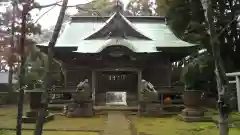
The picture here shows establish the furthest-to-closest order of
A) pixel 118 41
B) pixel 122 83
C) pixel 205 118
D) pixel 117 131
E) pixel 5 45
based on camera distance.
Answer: pixel 122 83 → pixel 118 41 → pixel 205 118 → pixel 117 131 → pixel 5 45

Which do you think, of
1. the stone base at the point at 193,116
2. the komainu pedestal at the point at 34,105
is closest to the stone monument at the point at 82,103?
the komainu pedestal at the point at 34,105

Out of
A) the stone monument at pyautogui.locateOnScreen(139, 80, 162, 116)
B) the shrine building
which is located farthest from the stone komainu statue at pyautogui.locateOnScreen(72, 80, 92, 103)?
the shrine building

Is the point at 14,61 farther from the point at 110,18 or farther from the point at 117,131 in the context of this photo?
the point at 110,18

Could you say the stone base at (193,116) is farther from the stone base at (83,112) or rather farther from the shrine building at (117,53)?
the shrine building at (117,53)

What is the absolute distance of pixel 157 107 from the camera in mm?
12625

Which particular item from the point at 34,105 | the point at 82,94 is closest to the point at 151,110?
the point at 82,94

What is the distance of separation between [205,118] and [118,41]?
6379 millimetres

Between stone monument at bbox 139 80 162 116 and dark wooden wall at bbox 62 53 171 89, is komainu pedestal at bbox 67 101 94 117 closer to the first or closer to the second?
stone monument at bbox 139 80 162 116

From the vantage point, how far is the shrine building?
15562mm

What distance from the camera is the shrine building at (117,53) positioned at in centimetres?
1556

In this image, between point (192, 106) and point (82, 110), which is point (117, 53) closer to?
point (82, 110)

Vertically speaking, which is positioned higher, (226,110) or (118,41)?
(118,41)

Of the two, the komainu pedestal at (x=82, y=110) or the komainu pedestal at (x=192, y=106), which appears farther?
the komainu pedestal at (x=82, y=110)

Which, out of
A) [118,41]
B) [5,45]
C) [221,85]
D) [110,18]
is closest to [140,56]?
[118,41]
